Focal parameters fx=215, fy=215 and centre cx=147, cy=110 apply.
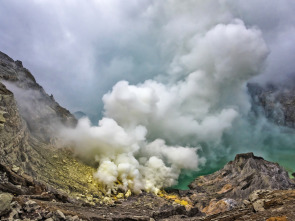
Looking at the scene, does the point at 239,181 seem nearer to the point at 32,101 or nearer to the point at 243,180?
the point at 243,180

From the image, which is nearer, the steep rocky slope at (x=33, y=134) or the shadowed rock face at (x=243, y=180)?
the steep rocky slope at (x=33, y=134)

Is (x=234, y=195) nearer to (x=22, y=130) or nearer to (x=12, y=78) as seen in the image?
(x=22, y=130)

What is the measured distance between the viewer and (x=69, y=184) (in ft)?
167

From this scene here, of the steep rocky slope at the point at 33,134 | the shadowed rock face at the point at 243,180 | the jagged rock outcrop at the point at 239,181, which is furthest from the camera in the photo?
the shadowed rock face at the point at 243,180

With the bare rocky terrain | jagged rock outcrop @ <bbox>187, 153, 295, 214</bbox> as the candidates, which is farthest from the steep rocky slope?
jagged rock outcrop @ <bbox>187, 153, 295, 214</bbox>

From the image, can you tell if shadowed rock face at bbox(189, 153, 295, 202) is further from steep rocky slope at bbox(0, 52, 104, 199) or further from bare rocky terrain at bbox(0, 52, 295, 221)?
steep rocky slope at bbox(0, 52, 104, 199)

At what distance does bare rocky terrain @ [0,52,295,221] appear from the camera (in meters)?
18.2

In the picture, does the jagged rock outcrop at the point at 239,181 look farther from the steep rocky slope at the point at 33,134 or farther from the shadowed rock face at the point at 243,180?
the steep rocky slope at the point at 33,134

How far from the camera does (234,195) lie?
74.3m

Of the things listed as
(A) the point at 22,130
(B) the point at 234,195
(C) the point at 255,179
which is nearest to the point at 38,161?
(A) the point at 22,130

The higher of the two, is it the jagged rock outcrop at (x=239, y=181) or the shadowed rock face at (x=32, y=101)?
the shadowed rock face at (x=32, y=101)

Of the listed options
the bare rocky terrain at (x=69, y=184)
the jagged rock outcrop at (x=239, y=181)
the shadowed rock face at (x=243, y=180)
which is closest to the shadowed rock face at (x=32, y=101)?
the bare rocky terrain at (x=69, y=184)

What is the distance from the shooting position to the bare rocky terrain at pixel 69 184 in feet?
59.7

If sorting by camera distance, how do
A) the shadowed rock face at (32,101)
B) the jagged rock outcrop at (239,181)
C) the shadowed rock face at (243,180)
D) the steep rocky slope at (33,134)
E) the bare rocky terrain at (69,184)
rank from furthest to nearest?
the shadowed rock face at (243,180) < the jagged rock outcrop at (239,181) < the shadowed rock face at (32,101) < the steep rocky slope at (33,134) < the bare rocky terrain at (69,184)
